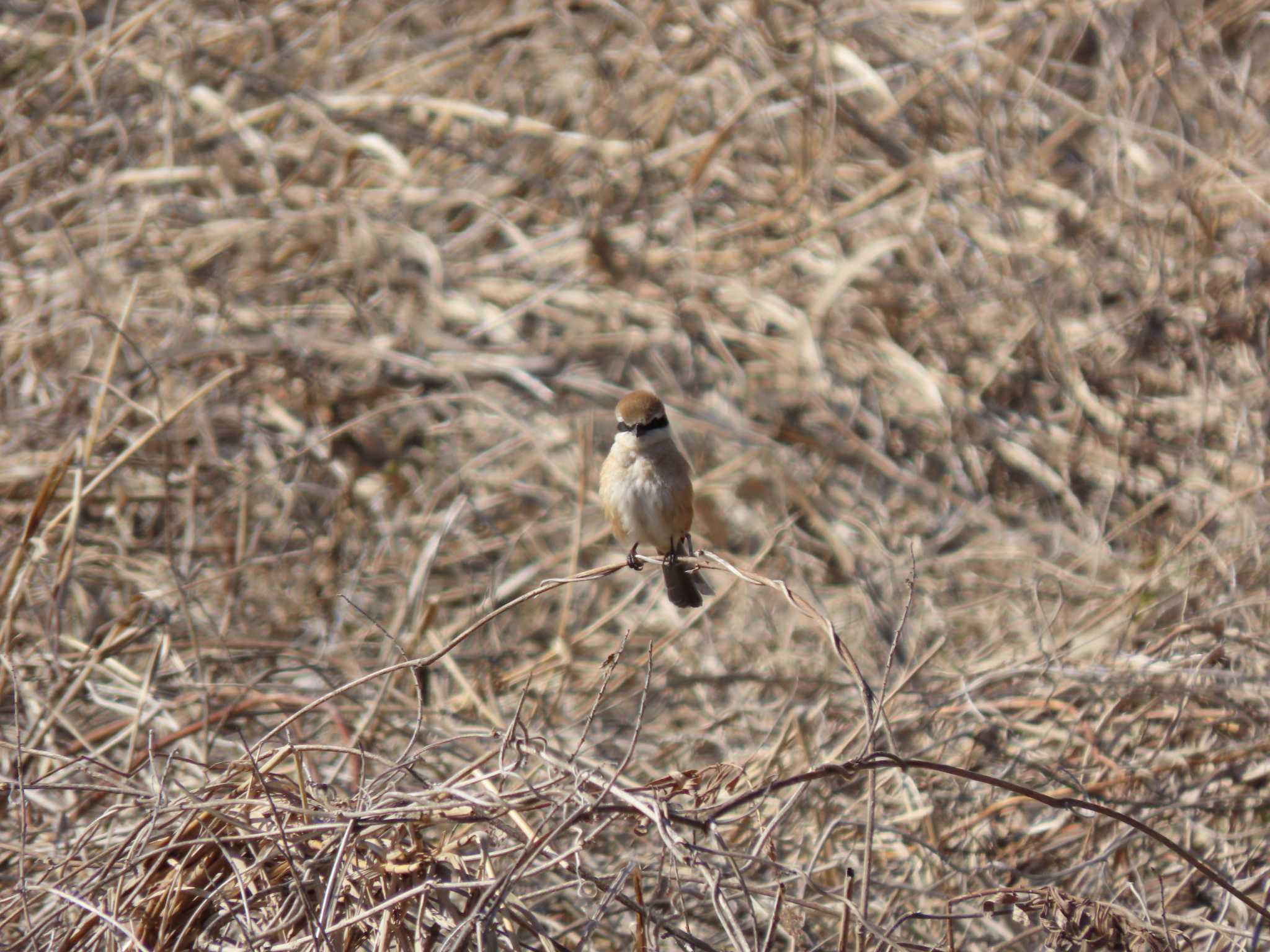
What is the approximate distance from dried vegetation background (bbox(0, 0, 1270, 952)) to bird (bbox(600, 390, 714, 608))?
0.39 meters

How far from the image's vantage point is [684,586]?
13.9 ft

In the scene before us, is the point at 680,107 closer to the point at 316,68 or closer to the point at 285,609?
the point at 316,68

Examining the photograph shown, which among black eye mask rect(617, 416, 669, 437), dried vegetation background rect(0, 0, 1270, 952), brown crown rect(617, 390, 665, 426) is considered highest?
brown crown rect(617, 390, 665, 426)

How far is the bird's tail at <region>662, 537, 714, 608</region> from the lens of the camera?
13.6 ft

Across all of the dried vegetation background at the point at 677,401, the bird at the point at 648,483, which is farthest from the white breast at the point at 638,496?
the dried vegetation background at the point at 677,401

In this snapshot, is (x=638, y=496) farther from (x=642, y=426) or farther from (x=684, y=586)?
(x=684, y=586)

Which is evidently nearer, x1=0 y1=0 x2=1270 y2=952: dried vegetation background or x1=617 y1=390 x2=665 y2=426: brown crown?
x1=617 y1=390 x2=665 y2=426: brown crown

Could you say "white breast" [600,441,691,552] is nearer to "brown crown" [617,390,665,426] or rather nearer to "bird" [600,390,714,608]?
"bird" [600,390,714,608]

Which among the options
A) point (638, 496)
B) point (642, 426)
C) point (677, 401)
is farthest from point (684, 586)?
point (677, 401)

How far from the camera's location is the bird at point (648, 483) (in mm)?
4016

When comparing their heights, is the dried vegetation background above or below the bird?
below

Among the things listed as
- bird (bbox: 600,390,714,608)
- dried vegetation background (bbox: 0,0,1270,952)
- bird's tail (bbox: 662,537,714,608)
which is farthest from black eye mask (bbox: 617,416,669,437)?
dried vegetation background (bbox: 0,0,1270,952)

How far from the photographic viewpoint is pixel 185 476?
222 inches

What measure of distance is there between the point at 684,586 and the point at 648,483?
1.36ft
